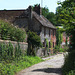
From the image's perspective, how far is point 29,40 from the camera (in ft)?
79.7

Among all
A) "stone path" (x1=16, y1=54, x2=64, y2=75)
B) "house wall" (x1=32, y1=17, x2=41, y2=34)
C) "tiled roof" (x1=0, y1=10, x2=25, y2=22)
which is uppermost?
"tiled roof" (x1=0, y1=10, x2=25, y2=22)

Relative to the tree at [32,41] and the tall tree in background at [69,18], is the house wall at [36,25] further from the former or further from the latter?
the tall tree in background at [69,18]

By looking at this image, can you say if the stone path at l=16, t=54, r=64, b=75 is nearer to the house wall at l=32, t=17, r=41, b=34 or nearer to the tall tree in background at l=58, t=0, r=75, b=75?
the tall tree in background at l=58, t=0, r=75, b=75

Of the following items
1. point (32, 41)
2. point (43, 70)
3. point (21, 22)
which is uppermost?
point (21, 22)

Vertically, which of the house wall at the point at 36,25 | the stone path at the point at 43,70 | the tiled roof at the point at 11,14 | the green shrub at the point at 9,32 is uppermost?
the tiled roof at the point at 11,14

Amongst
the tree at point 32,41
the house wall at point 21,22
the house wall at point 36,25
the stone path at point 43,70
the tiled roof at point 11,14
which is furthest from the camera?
the tiled roof at point 11,14

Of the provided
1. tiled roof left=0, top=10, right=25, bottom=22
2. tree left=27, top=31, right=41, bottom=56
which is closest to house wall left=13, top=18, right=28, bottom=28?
tiled roof left=0, top=10, right=25, bottom=22

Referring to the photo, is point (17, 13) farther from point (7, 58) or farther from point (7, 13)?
point (7, 58)

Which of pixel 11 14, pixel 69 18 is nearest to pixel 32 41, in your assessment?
pixel 11 14

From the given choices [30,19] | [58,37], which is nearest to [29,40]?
[30,19]

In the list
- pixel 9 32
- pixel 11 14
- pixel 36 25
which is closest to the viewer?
pixel 9 32

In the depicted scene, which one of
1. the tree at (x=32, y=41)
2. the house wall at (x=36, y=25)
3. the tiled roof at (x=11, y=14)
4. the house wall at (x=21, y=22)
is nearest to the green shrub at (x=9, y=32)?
the tree at (x=32, y=41)

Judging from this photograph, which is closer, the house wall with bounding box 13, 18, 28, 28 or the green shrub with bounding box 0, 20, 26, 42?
the green shrub with bounding box 0, 20, 26, 42

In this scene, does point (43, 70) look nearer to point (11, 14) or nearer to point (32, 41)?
point (32, 41)
